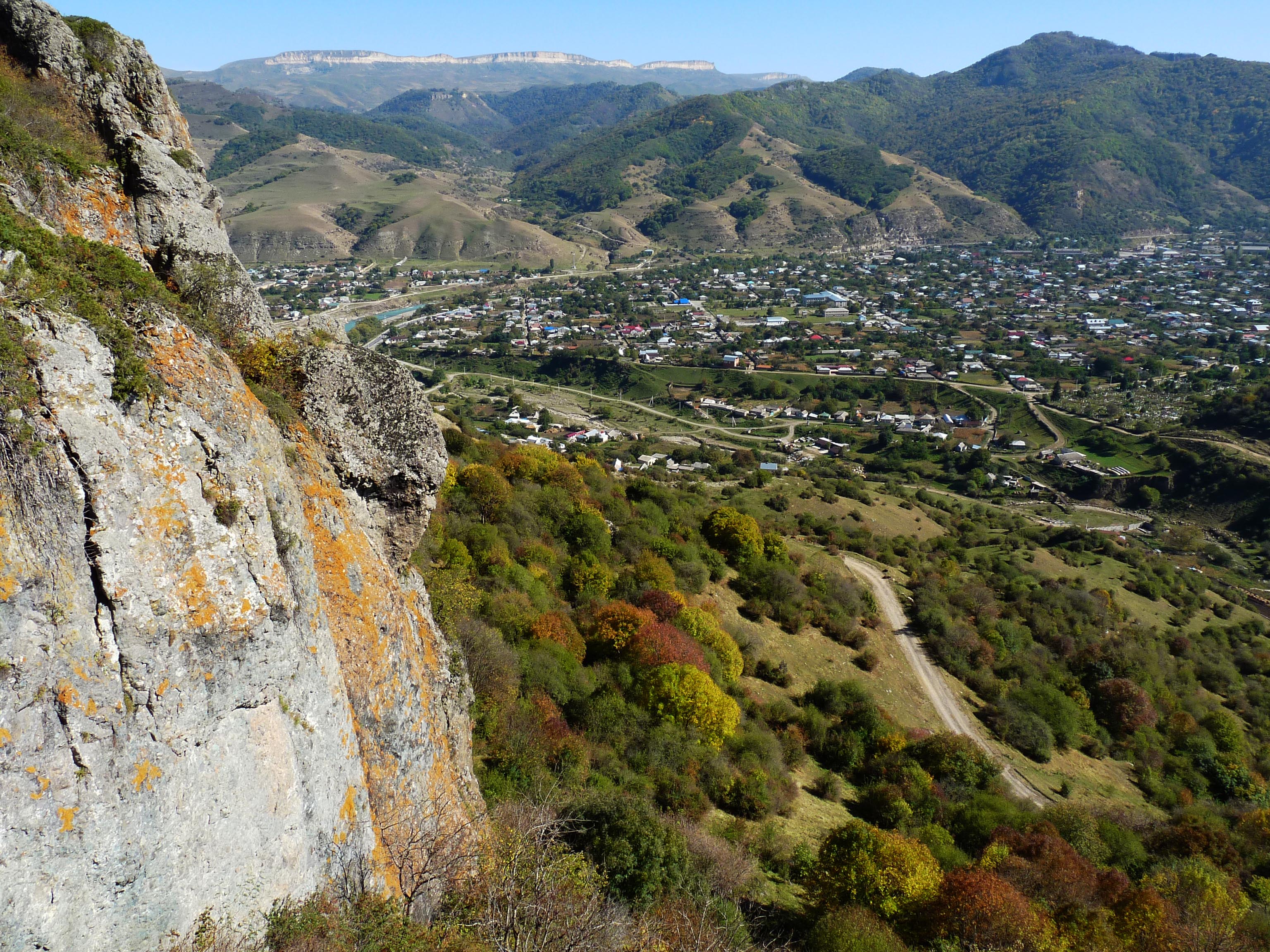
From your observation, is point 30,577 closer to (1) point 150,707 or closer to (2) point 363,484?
(1) point 150,707

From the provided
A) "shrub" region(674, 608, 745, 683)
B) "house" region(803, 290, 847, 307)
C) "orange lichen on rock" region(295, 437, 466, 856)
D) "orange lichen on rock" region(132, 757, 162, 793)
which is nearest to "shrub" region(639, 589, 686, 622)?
"shrub" region(674, 608, 745, 683)

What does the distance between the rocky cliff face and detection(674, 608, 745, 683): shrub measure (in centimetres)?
1438

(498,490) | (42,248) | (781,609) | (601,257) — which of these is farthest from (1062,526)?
(601,257)

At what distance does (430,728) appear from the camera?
1035 cm

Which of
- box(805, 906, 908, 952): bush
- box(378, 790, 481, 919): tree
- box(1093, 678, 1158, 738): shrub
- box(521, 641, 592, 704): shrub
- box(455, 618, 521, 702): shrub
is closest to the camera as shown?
box(378, 790, 481, 919): tree

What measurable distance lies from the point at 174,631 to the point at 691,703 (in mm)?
15647

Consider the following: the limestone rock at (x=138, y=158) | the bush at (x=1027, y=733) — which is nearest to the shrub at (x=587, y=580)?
the limestone rock at (x=138, y=158)

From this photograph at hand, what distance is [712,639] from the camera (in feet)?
79.6

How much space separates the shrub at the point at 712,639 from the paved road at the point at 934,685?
10204mm

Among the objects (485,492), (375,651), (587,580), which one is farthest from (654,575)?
(375,651)

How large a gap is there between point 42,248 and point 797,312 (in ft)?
454

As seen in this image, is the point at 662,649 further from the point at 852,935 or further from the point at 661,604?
the point at 852,935

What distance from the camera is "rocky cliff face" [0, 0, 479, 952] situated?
5.46 metres

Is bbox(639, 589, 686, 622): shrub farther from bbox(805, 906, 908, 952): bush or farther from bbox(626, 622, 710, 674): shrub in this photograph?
bbox(805, 906, 908, 952): bush
